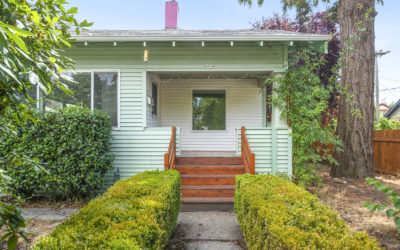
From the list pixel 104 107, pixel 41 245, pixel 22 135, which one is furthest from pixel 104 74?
pixel 41 245

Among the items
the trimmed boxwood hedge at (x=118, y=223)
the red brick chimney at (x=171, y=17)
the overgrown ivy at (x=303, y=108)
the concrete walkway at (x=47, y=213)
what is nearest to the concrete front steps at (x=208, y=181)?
the overgrown ivy at (x=303, y=108)

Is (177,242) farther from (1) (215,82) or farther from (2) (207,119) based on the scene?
(1) (215,82)

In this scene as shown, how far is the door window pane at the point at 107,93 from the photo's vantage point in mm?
5703

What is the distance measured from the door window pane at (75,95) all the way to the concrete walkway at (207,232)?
3.42 m

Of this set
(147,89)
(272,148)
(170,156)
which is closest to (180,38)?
(147,89)

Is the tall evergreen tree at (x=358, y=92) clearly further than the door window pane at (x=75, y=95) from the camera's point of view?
Yes

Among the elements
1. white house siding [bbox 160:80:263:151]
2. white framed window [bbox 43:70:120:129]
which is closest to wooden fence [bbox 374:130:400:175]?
white house siding [bbox 160:80:263:151]

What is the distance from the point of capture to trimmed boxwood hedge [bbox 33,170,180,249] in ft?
4.92

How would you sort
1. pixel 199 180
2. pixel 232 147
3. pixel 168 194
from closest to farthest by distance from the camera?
pixel 168 194
pixel 199 180
pixel 232 147

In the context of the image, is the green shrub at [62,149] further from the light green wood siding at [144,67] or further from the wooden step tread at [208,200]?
the wooden step tread at [208,200]

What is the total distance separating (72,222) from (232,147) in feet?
20.0

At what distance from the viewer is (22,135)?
472 cm

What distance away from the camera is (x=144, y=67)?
5.72m

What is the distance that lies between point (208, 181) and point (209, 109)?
3021mm
